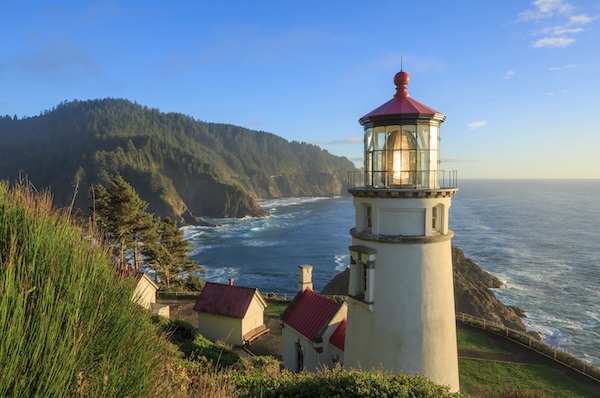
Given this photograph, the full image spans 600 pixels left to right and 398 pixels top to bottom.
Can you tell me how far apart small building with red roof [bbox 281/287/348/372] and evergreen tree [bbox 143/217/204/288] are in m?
16.9

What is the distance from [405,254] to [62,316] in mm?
6243

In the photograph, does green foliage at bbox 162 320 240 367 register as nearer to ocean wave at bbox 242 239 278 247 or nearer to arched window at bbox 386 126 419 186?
arched window at bbox 386 126 419 186

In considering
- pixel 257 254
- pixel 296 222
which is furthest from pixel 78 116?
pixel 257 254

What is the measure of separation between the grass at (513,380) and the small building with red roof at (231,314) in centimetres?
970

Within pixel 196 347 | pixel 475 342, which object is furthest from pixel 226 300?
pixel 475 342

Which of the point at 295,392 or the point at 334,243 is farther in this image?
the point at 334,243

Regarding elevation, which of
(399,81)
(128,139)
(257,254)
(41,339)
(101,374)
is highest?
(128,139)

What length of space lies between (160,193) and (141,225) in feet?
285

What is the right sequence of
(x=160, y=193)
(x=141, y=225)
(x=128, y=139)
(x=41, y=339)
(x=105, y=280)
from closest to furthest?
(x=41, y=339)
(x=105, y=280)
(x=141, y=225)
(x=160, y=193)
(x=128, y=139)

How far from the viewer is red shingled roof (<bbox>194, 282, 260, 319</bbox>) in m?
17.8

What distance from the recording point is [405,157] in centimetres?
803

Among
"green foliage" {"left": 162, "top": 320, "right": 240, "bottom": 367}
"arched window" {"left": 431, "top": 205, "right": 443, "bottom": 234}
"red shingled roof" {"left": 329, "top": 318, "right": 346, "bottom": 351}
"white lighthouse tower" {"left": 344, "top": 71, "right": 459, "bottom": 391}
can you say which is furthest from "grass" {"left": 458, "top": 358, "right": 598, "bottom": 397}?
"green foliage" {"left": 162, "top": 320, "right": 240, "bottom": 367}

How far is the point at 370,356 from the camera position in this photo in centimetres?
792

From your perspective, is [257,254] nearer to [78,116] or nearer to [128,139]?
[128,139]
